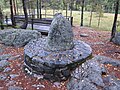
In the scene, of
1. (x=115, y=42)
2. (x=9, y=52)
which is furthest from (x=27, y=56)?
(x=115, y=42)

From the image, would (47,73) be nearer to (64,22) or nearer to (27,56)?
(27,56)

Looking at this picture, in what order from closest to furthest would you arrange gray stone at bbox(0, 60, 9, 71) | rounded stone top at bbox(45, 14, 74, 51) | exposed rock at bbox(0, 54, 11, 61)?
rounded stone top at bbox(45, 14, 74, 51) < gray stone at bbox(0, 60, 9, 71) < exposed rock at bbox(0, 54, 11, 61)

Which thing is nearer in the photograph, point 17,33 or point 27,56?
point 27,56

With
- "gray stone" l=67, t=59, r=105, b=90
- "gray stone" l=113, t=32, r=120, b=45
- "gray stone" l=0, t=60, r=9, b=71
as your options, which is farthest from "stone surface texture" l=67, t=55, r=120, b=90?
"gray stone" l=113, t=32, r=120, b=45

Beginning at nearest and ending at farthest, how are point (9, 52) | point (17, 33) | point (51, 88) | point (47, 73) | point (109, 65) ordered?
point (51, 88) → point (47, 73) → point (109, 65) → point (9, 52) → point (17, 33)

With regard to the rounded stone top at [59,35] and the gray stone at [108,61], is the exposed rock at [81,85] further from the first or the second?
the gray stone at [108,61]

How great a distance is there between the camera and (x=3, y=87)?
5945 millimetres

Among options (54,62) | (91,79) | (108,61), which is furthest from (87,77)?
(108,61)

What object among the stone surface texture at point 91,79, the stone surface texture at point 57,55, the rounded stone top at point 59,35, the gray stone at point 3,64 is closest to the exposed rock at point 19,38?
the gray stone at point 3,64

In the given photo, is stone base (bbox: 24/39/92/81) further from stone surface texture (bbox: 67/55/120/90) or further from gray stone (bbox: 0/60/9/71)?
gray stone (bbox: 0/60/9/71)

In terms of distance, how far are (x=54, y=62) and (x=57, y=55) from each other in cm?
49

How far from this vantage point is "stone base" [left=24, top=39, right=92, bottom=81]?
6.15 m

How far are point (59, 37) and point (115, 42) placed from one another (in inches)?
211

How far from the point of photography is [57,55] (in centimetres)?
653
